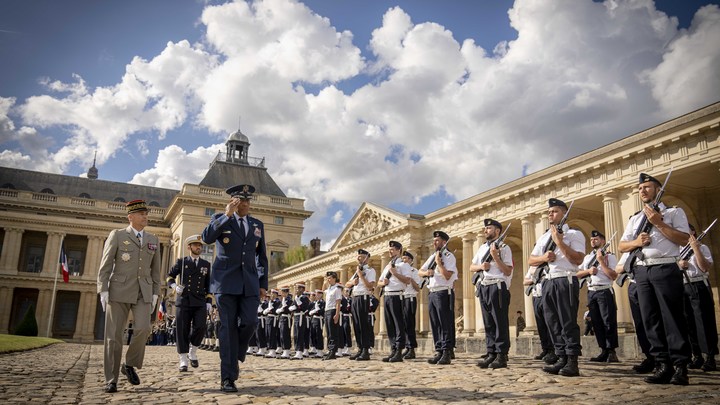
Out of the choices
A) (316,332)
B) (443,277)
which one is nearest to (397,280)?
(443,277)

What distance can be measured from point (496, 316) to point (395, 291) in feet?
10.2

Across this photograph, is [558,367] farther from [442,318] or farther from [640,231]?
[442,318]

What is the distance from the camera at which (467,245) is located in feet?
95.2

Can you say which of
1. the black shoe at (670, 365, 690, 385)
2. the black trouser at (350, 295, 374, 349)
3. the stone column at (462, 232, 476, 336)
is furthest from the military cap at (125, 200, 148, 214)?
the stone column at (462, 232, 476, 336)

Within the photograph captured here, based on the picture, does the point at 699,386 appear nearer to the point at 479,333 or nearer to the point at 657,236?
the point at 657,236

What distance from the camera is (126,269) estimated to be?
7.29 metres

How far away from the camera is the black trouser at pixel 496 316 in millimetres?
9234

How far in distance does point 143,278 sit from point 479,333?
21.8 metres

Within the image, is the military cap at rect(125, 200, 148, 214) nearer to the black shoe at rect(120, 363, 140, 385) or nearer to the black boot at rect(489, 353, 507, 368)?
the black shoe at rect(120, 363, 140, 385)

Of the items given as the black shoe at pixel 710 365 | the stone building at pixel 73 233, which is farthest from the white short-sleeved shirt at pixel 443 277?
the stone building at pixel 73 233

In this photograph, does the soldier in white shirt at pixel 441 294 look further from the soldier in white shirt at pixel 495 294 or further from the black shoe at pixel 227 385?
the black shoe at pixel 227 385

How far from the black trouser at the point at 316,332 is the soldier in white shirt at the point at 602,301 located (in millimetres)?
7903

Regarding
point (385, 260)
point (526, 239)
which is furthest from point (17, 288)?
point (526, 239)

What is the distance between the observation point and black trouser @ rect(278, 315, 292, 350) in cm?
1638
